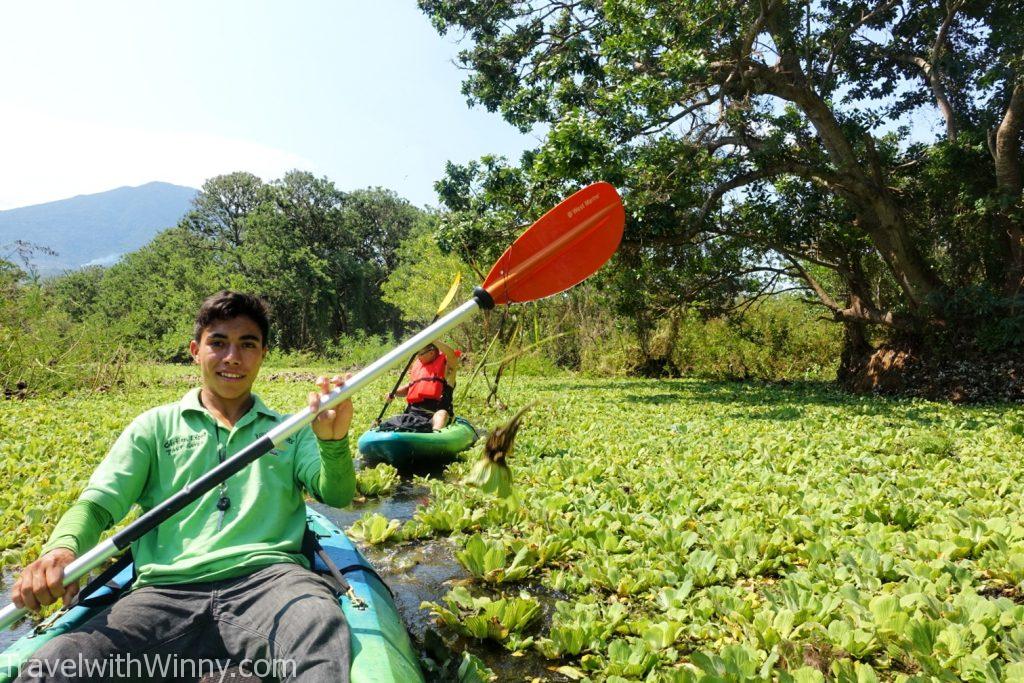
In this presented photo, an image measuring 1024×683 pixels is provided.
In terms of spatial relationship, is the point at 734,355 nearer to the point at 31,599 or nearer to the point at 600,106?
the point at 600,106

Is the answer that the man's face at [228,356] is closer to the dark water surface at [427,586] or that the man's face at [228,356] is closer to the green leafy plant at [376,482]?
the dark water surface at [427,586]

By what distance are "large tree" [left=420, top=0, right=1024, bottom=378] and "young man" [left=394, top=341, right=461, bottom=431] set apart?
12.3 feet

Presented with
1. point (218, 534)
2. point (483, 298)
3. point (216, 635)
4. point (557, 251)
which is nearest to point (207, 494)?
point (218, 534)

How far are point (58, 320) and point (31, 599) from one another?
10985mm

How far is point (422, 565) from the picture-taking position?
3754mm

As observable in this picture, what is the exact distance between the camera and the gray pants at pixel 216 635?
5.82 ft

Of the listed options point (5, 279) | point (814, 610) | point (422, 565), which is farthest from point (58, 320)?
point (814, 610)

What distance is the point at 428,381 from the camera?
6.98 m

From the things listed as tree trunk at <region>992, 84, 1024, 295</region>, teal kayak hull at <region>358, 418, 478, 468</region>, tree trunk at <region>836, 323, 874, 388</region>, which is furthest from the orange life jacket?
tree trunk at <region>836, 323, 874, 388</region>

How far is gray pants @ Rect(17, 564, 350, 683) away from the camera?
1.77 m

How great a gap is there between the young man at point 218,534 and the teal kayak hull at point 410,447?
365 cm

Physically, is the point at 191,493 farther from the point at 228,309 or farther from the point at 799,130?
the point at 799,130

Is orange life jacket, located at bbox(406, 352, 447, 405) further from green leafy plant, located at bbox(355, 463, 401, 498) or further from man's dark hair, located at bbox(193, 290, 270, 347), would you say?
man's dark hair, located at bbox(193, 290, 270, 347)

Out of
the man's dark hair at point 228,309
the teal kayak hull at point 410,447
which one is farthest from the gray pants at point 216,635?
the teal kayak hull at point 410,447
